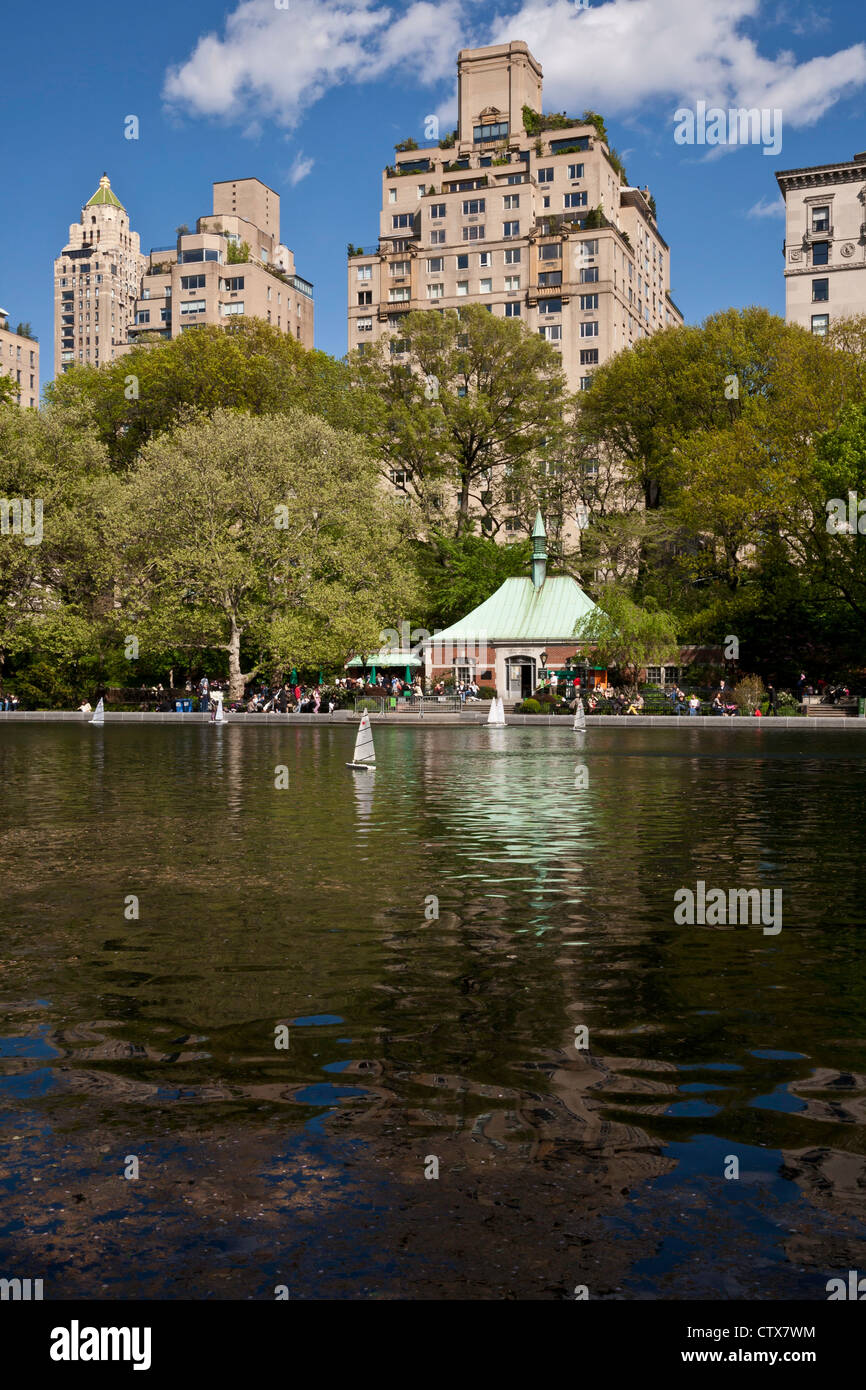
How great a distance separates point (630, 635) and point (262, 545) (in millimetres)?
18046

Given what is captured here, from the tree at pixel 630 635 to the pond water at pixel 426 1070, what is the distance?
4377 cm

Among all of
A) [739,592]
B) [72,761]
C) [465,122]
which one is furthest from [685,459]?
[465,122]

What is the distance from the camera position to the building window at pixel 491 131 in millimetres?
117688

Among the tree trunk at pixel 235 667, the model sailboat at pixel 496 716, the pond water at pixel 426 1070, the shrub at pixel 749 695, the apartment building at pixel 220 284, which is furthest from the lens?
the apartment building at pixel 220 284

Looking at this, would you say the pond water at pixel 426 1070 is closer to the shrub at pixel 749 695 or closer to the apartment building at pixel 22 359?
the shrub at pixel 749 695

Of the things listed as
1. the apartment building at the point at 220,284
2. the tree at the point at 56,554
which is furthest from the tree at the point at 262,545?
the apartment building at the point at 220,284

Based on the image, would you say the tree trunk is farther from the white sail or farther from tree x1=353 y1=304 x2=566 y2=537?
the white sail

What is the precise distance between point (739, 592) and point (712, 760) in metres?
34.2

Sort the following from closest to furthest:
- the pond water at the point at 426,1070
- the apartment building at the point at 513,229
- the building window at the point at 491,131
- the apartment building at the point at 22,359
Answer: the pond water at the point at 426,1070 < the apartment building at the point at 513,229 < the building window at the point at 491,131 < the apartment building at the point at 22,359

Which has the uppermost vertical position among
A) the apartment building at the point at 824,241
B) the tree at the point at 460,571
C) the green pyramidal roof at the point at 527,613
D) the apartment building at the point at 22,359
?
the apartment building at the point at 22,359

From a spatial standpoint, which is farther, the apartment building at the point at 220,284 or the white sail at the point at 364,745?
the apartment building at the point at 220,284

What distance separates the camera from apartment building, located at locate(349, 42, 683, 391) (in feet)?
358

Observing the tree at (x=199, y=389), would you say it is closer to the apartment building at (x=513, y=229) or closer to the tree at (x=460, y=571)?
the tree at (x=460, y=571)

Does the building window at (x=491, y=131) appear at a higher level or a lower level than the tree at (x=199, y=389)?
higher
